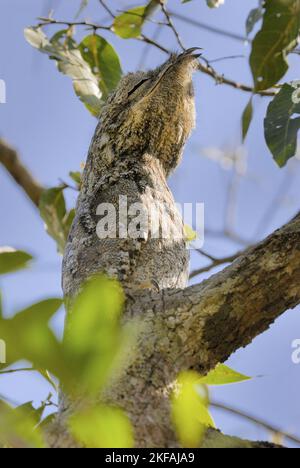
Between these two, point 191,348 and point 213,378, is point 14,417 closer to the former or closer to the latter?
point 191,348

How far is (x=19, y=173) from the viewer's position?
493 cm

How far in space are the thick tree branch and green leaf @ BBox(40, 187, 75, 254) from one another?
0.99 meters

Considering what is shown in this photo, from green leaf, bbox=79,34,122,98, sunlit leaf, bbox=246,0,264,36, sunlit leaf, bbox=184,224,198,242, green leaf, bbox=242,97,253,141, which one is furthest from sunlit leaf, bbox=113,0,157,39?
green leaf, bbox=242,97,253,141

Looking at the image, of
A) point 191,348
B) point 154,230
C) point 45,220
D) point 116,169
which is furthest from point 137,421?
point 45,220

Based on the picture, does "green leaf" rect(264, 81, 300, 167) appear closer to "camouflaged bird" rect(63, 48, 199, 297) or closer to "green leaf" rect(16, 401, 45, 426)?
"camouflaged bird" rect(63, 48, 199, 297)

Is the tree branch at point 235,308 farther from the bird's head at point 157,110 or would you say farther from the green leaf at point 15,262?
the bird's head at point 157,110

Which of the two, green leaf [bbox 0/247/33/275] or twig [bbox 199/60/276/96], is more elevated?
twig [bbox 199/60/276/96]

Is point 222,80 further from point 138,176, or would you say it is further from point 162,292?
point 162,292

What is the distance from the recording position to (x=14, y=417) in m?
0.75

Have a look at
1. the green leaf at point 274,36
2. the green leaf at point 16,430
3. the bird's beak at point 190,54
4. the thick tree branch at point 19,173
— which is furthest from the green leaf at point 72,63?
the green leaf at point 16,430

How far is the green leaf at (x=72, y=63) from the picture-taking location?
11.5 feet

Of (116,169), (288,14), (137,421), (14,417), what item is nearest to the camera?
(14,417)

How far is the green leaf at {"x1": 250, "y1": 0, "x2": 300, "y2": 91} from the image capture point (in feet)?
6.33

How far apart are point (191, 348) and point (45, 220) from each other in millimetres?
2199
